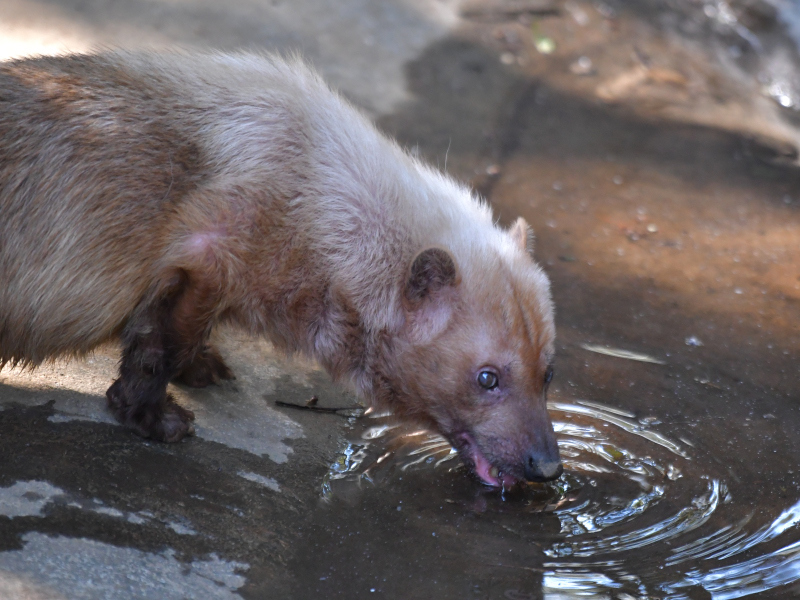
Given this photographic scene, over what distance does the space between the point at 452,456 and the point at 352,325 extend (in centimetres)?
86

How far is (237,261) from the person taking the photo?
159 inches

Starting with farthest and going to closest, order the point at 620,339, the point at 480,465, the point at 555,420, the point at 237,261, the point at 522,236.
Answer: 1. the point at 620,339
2. the point at 555,420
3. the point at 522,236
4. the point at 480,465
5. the point at 237,261

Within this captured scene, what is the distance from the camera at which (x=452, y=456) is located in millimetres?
4488

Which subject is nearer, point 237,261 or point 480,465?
point 237,261

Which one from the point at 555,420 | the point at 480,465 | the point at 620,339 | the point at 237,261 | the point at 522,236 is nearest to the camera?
the point at 237,261

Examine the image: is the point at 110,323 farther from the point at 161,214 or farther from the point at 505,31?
the point at 505,31

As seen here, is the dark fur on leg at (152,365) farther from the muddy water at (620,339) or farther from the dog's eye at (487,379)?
the dog's eye at (487,379)

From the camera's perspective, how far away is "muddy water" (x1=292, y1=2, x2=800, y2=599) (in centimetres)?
373

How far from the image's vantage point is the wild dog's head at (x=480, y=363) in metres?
4.07

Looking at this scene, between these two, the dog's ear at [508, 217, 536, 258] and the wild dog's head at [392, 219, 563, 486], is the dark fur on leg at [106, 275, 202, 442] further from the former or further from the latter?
the dog's ear at [508, 217, 536, 258]

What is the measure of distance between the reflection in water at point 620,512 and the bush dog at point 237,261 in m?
0.27

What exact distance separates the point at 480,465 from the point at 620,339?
5.95 feet

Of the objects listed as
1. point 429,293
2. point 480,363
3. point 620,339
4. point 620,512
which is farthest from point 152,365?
point 620,339

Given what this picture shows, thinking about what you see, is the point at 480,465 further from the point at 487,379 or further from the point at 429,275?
the point at 429,275
